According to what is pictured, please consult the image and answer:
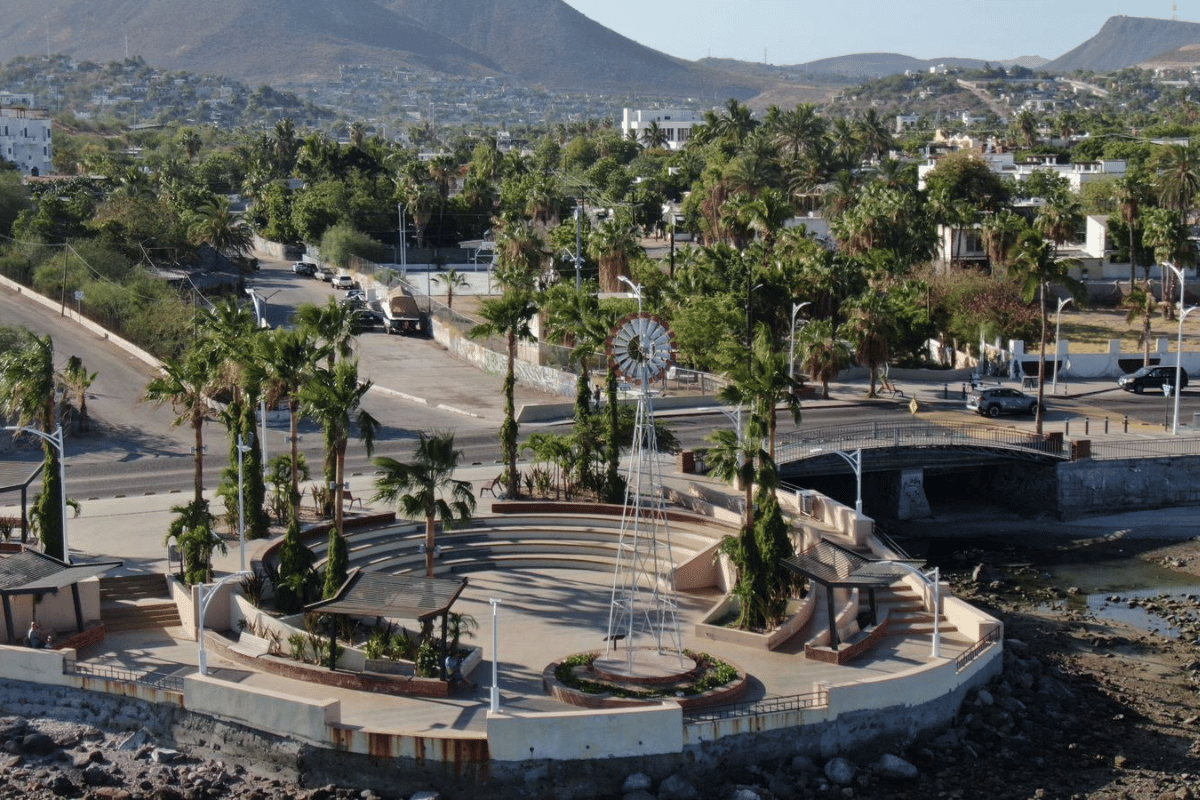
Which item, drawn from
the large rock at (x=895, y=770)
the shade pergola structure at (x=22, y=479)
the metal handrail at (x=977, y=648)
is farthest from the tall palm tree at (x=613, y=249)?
the large rock at (x=895, y=770)

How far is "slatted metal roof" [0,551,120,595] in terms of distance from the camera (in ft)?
119

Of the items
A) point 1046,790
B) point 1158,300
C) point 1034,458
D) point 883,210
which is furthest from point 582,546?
point 1158,300

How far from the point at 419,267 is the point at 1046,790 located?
8250 centimetres

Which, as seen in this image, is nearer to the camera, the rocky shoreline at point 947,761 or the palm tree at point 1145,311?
the rocky shoreline at point 947,761

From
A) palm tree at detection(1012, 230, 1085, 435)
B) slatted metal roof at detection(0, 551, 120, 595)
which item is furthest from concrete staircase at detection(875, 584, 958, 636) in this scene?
palm tree at detection(1012, 230, 1085, 435)

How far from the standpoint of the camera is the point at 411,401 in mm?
64500

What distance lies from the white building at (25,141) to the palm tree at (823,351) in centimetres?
11500

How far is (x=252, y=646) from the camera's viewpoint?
3603 centimetres

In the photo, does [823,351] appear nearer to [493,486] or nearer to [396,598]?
[493,486]

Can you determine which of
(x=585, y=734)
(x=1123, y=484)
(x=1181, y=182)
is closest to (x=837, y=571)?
(x=585, y=734)

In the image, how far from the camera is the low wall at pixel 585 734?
1233 inches

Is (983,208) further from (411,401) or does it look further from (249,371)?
(249,371)

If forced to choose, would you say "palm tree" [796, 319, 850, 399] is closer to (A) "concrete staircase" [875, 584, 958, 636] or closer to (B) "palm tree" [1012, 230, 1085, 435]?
(B) "palm tree" [1012, 230, 1085, 435]

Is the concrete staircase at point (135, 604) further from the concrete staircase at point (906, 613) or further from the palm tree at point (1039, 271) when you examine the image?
the palm tree at point (1039, 271)
